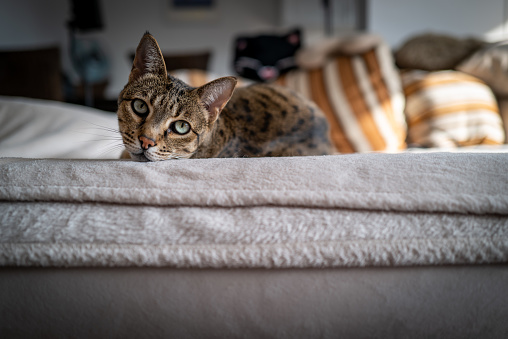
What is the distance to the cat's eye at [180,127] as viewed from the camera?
70 centimetres

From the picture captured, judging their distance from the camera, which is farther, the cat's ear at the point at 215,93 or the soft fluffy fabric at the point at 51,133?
the soft fluffy fabric at the point at 51,133

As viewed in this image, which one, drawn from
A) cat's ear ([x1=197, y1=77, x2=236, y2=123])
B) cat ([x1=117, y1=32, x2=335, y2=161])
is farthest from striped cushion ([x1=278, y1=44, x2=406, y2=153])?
cat's ear ([x1=197, y1=77, x2=236, y2=123])

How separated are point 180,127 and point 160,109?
60 mm

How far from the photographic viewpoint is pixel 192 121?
28.1 inches

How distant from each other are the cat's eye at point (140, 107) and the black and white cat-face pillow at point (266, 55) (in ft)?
5.09

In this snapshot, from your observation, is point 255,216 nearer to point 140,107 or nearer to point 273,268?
point 273,268

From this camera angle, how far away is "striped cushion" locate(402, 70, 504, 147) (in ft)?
4.94

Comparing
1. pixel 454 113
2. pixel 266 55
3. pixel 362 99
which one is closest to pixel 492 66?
pixel 454 113

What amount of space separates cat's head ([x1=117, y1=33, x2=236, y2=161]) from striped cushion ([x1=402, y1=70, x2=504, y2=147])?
1.32 metres

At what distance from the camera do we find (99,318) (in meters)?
0.46

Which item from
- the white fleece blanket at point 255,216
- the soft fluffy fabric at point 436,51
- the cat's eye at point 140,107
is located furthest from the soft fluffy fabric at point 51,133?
the soft fluffy fabric at point 436,51

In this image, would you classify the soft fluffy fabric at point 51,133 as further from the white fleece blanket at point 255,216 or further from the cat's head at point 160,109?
the white fleece blanket at point 255,216

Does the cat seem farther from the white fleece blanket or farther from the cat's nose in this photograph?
the white fleece blanket

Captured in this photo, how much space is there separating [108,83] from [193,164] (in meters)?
4.31
